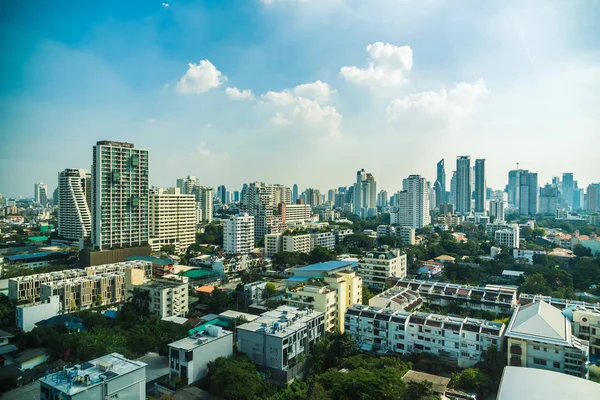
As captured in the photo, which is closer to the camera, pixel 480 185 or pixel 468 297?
pixel 468 297

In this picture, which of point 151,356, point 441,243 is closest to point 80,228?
point 151,356

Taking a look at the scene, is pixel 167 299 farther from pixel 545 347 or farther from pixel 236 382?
pixel 545 347

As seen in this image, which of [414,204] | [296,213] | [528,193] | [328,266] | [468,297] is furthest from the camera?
[528,193]

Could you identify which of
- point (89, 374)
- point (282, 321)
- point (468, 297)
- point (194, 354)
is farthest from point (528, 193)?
point (89, 374)

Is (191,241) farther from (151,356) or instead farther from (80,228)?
(151,356)

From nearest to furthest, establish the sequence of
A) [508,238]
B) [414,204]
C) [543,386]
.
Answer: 1. [543,386]
2. [508,238]
3. [414,204]

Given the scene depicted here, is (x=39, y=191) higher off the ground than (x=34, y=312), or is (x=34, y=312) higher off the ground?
(x=39, y=191)
